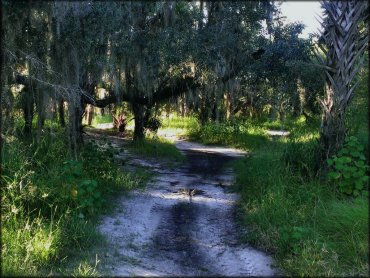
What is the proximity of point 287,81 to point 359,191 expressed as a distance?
17.5 ft

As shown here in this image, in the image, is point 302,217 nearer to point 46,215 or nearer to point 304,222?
point 304,222

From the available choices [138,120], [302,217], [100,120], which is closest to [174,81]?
[138,120]

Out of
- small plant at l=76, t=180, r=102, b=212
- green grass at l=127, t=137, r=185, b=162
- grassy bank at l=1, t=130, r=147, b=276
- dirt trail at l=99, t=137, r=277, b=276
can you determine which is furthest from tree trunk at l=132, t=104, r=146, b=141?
small plant at l=76, t=180, r=102, b=212

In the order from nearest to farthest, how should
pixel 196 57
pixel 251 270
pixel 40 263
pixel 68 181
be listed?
1. pixel 40 263
2. pixel 251 270
3. pixel 68 181
4. pixel 196 57

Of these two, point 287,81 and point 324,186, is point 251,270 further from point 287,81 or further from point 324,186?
point 287,81

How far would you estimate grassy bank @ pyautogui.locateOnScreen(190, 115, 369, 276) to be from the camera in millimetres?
4355

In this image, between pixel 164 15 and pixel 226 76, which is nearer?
pixel 164 15

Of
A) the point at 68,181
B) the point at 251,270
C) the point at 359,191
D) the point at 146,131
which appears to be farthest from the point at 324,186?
the point at 146,131

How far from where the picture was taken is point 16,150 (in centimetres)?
599

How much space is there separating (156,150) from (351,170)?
7524 millimetres

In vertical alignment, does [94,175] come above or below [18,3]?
below

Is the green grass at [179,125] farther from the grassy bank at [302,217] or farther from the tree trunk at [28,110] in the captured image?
the grassy bank at [302,217]

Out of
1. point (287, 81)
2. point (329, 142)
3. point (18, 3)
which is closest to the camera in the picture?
point (18, 3)

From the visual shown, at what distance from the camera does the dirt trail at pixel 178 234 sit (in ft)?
15.1
